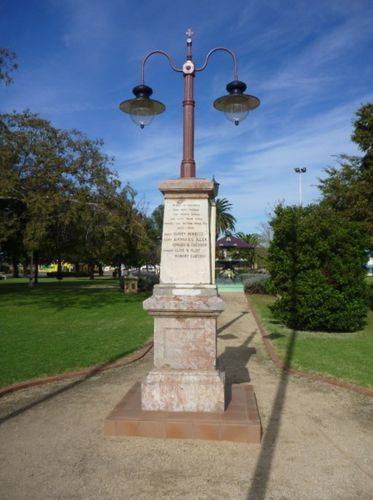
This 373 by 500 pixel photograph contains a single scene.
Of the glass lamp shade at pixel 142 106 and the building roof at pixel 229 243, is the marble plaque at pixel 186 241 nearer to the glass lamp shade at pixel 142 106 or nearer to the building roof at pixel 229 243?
the glass lamp shade at pixel 142 106

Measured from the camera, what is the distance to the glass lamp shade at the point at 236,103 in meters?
4.94

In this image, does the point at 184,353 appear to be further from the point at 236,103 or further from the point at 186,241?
the point at 236,103

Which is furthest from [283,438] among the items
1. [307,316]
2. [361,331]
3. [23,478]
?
[361,331]

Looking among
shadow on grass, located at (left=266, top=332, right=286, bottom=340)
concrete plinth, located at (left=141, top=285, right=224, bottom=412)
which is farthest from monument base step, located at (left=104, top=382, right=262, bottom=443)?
Answer: shadow on grass, located at (left=266, top=332, right=286, bottom=340)

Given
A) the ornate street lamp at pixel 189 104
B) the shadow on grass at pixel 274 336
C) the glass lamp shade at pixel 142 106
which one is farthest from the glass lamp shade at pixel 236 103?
the shadow on grass at pixel 274 336

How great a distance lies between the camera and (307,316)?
11.0 m

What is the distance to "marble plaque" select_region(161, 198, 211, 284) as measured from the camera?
184 inches

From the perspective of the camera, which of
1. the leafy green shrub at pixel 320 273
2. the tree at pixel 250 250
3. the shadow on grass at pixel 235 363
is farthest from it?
the tree at pixel 250 250

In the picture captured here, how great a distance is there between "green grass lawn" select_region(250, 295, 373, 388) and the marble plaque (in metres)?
3.45

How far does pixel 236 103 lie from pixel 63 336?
292 inches

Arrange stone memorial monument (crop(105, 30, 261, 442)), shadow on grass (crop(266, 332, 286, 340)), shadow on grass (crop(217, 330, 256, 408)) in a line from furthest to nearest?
shadow on grass (crop(266, 332, 286, 340)) → shadow on grass (crop(217, 330, 256, 408)) → stone memorial monument (crop(105, 30, 261, 442))

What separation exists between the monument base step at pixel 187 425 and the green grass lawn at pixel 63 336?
8.69 ft

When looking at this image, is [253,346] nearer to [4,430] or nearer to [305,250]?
[305,250]

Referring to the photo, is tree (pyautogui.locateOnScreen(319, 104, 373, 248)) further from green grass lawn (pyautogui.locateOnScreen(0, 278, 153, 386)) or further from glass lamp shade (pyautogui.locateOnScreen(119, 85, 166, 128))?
glass lamp shade (pyautogui.locateOnScreen(119, 85, 166, 128))
